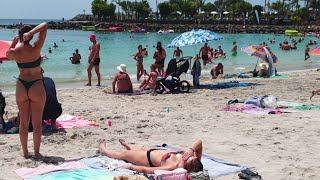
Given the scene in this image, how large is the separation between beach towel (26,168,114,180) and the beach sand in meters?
0.36

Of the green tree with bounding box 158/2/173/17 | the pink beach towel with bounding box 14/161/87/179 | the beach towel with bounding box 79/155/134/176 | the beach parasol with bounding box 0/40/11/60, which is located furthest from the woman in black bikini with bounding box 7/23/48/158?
the green tree with bounding box 158/2/173/17

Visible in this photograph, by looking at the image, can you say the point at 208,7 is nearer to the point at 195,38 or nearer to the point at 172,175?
the point at 195,38

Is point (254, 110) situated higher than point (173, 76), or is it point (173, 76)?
point (173, 76)

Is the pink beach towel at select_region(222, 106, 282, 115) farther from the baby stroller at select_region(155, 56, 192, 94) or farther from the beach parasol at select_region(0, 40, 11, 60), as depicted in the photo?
the beach parasol at select_region(0, 40, 11, 60)

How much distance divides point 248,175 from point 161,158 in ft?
2.95

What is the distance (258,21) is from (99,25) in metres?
32.4

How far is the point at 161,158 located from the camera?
485cm

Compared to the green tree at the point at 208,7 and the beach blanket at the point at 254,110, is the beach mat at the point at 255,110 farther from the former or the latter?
the green tree at the point at 208,7

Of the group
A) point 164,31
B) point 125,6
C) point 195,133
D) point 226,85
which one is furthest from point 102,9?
point 195,133

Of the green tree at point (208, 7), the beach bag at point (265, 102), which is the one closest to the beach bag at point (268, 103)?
the beach bag at point (265, 102)

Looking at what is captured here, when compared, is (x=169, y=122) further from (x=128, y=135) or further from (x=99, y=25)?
(x=99, y=25)

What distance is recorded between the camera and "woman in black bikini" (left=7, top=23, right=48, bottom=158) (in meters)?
5.17

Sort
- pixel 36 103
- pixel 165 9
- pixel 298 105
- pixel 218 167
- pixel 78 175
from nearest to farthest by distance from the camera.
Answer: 1. pixel 78 175
2. pixel 218 167
3. pixel 36 103
4. pixel 298 105
5. pixel 165 9

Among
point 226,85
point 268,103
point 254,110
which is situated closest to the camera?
point 254,110
